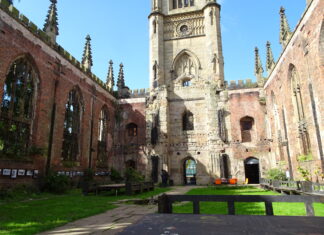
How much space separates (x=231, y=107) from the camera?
22672 millimetres

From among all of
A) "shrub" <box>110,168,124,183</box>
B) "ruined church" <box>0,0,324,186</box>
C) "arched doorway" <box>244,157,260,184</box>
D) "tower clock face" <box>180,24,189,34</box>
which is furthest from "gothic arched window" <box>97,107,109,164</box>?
"arched doorway" <box>244,157,260,184</box>

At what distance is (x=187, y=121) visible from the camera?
2402cm

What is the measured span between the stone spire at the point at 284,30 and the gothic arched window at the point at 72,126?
50.3 feet

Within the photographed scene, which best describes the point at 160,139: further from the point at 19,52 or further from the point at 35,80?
the point at 19,52

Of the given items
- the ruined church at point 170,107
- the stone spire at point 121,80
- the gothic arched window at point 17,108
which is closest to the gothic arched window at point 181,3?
the ruined church at point 170,107

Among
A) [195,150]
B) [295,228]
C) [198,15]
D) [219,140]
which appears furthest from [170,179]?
[295,228]

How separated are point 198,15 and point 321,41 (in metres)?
16.3

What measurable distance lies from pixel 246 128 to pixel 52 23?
17886 mm

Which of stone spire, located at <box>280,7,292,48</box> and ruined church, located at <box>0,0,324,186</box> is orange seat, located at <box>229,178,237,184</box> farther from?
stone spire, located at <box>280,7,292,48</box>

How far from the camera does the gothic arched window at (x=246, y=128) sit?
873 inches

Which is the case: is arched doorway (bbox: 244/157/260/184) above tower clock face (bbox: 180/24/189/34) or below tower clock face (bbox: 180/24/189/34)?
below

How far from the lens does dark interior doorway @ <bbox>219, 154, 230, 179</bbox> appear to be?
21203mm

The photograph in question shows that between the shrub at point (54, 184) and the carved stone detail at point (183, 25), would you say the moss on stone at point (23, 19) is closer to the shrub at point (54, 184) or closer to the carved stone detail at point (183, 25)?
the shrub at point (54, 184)

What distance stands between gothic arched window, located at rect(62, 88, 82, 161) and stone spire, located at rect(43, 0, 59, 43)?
407 centimetres
